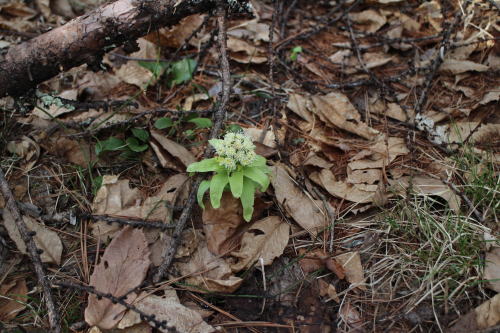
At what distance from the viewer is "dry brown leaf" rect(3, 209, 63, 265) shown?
2137mm

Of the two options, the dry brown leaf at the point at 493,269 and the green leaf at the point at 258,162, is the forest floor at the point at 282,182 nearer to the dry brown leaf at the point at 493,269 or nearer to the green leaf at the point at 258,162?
the dry brown leaf at the point at 493,269

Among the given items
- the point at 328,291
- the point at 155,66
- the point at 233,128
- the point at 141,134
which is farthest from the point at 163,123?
the point at 328,291

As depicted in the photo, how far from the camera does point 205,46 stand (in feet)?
9.90

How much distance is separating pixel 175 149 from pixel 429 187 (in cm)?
152

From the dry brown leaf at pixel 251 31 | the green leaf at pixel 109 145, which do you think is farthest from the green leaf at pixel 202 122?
the dry brown leaf at pixel 251 31

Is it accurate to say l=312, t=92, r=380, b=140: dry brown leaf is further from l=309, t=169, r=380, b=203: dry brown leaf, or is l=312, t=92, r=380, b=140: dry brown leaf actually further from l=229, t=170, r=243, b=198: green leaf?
l=229, t=170, r=243, b=198: green leaf

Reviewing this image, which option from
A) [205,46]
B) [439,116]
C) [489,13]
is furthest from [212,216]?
[489,13]

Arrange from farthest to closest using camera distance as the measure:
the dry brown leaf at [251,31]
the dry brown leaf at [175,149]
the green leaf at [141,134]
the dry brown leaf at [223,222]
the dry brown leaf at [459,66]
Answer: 1. the dry brown leaf at [251,31]
2. the dry brown leaf at [459,66]
3. the green leaf at [141,134]
4. the dry brown leaf at [175,149]
5. the dry brown leaf at [223,222]

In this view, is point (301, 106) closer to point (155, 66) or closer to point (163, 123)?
point (163, 123)

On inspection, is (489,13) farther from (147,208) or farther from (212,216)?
(147,208)

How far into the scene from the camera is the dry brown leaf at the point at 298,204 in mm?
2250

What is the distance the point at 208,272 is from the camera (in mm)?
2080

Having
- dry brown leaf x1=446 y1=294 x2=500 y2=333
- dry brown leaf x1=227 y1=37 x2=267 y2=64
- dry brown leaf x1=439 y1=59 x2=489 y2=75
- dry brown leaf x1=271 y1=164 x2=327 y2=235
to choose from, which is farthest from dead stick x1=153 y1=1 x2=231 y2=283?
dry brown leaf x1=439 y1=59 x2=489 y2=75

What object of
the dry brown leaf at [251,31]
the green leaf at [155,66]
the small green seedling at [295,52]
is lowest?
the small green seedling at [295,52]
